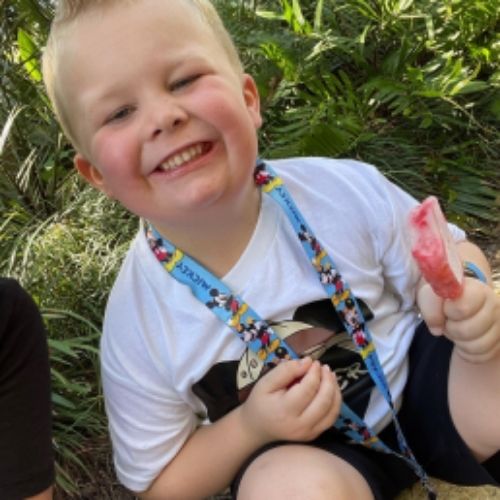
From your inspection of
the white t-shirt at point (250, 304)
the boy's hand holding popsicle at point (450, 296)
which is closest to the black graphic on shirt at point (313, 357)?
the white t-shirt at point (250, 304)

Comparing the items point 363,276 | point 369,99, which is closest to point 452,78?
point 369,99

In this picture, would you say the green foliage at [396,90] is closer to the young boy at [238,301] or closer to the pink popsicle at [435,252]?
the young boy at [238,301]

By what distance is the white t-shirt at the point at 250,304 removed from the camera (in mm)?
1650

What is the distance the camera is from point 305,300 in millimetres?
1676

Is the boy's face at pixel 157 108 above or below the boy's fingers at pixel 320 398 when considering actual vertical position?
above

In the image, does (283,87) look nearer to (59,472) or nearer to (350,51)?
(350,51)

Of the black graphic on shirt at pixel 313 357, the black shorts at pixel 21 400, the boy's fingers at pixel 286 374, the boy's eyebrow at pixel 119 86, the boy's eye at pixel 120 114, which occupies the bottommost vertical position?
the black graphic on shirt at pixel 313 357

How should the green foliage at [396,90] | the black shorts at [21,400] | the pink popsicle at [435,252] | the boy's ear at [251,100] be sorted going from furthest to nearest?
the green foliage at [396,90], the boy's ear at [251,100], the black shorts at [21,400], the pink popsicle at [435,252]

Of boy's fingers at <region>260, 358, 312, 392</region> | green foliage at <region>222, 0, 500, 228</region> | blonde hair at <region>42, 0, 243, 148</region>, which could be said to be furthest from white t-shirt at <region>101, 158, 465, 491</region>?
green foliage at <region>222, 0, 500, 228</region>

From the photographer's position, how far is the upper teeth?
1465 millimetres

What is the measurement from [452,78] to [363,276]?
1.86 meters

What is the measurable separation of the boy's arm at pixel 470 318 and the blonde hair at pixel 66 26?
64cm

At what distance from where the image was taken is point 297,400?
154cm

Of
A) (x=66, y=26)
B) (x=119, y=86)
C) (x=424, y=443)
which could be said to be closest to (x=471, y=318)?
(x=424, y=443)
